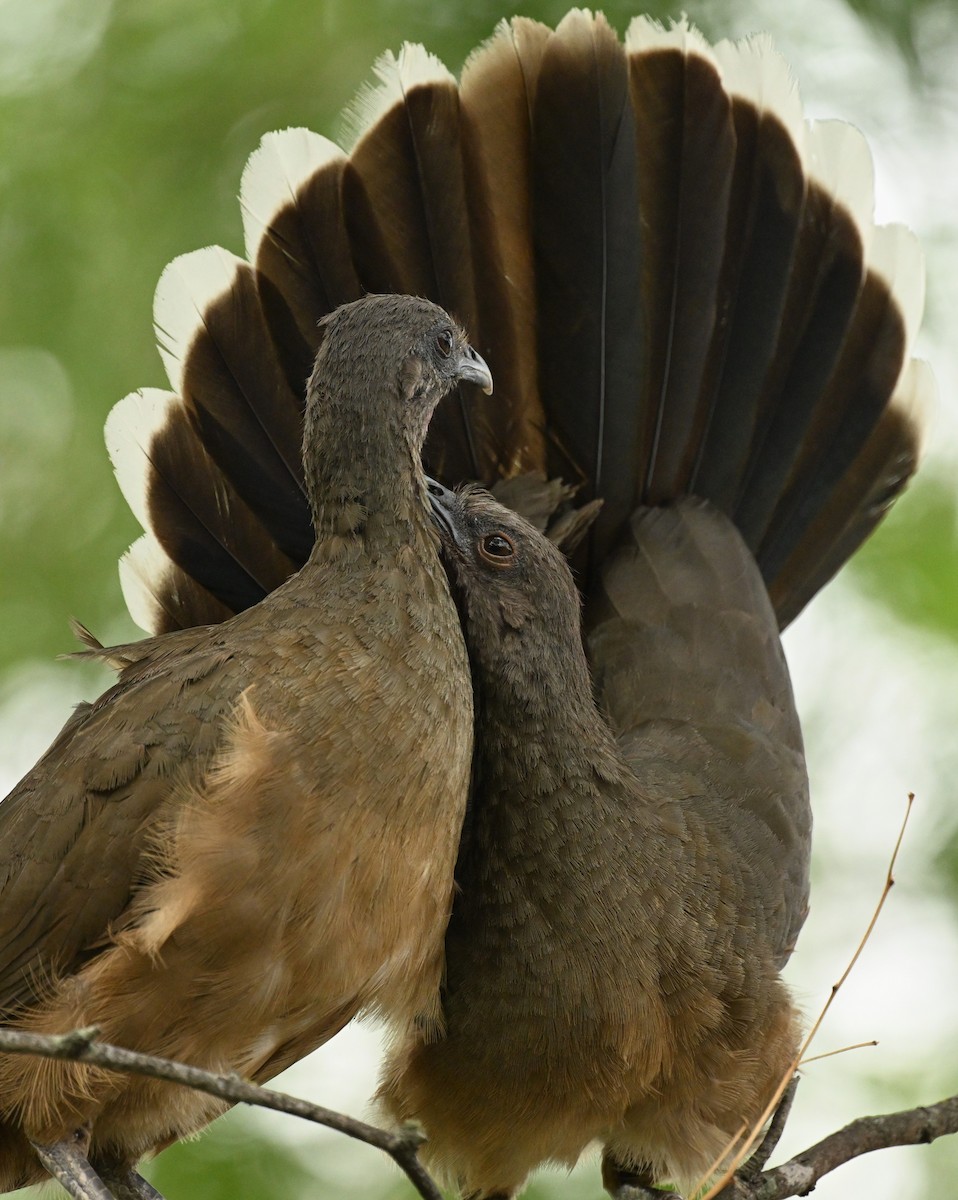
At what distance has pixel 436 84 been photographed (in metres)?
4.52

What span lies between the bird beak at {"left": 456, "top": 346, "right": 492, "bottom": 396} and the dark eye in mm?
396

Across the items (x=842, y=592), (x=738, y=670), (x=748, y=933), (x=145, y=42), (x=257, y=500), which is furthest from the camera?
(x=842, y=592)

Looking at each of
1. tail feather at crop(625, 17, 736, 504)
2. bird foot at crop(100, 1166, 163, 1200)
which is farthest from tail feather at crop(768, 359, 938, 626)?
bird foot at crop(100, 1166, 163, 1200)

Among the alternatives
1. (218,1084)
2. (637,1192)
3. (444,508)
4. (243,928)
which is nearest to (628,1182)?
(637,1192)

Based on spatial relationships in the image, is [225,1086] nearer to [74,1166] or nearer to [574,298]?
[74,1166]

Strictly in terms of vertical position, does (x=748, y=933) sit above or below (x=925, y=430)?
below

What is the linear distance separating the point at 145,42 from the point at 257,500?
9.26ft

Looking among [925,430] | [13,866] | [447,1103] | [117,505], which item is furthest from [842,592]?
[13,866]

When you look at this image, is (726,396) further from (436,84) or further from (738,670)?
(436,84)

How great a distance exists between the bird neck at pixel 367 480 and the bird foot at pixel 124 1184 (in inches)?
60.8

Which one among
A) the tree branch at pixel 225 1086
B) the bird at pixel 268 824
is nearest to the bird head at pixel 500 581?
the bird at pixel 268 824

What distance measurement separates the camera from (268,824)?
337 cm

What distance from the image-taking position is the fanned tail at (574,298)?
4570 mm

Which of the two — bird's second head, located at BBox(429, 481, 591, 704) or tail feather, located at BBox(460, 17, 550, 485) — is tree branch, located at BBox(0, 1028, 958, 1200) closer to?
bird's second head, located at BBox(429, 481, 591, 704)
